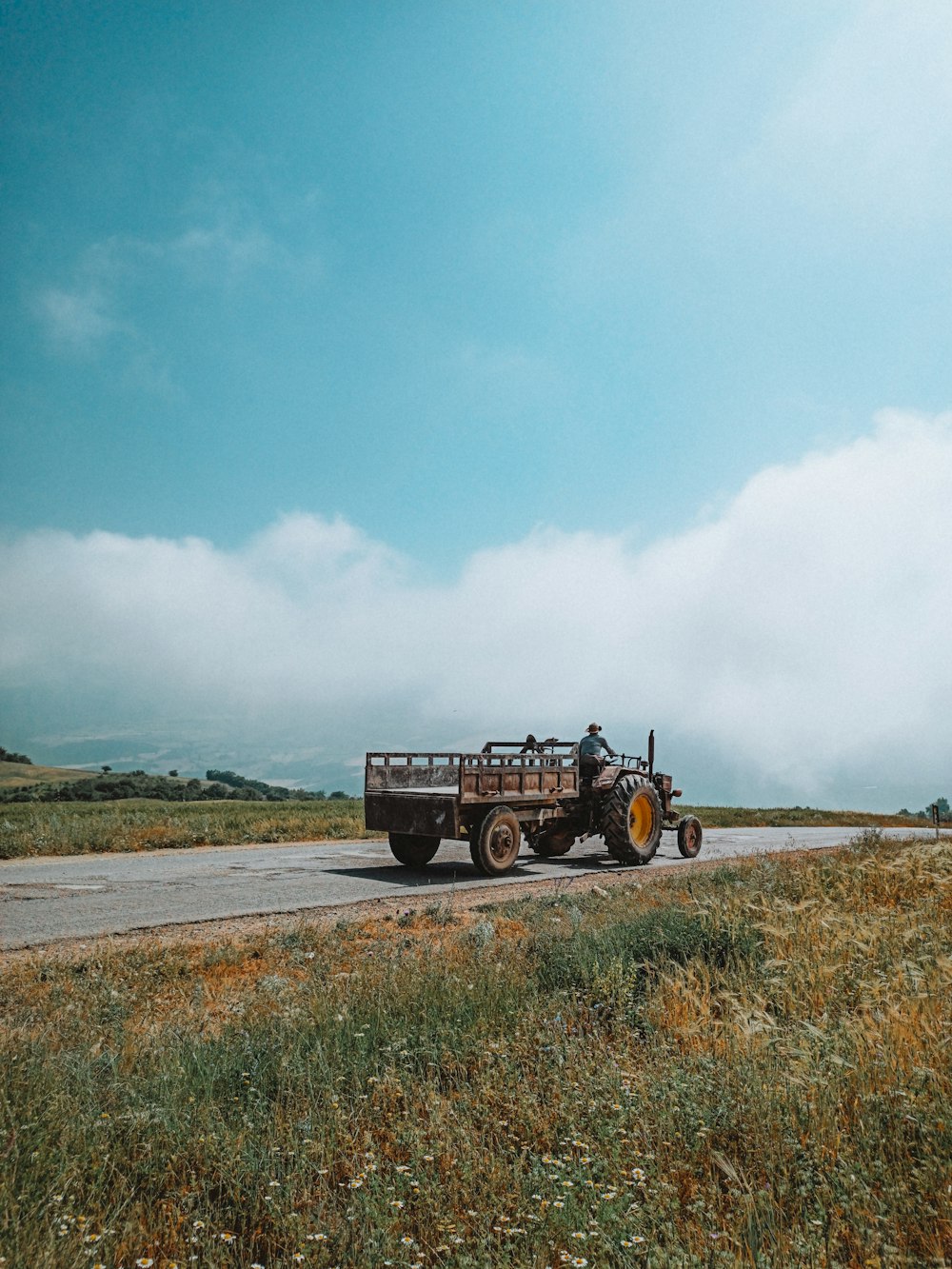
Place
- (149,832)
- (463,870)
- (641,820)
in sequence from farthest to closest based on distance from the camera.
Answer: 1. (149,832)
2. (641,820)
3. (463,870)

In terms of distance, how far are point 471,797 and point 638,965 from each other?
19.8ft

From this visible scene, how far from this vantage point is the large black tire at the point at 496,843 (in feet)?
40.1

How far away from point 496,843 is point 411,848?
5.60 feet

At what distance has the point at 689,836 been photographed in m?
16.4

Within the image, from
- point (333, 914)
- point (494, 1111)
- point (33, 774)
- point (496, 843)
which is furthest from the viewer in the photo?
point (33, 774)

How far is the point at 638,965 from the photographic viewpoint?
20.0 feet

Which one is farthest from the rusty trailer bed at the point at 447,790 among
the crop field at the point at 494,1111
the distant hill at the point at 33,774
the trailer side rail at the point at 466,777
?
the distant hill at the point at 33,774

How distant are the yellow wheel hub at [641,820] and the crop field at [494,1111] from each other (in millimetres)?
8236

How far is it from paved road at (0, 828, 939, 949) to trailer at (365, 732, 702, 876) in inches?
17.7

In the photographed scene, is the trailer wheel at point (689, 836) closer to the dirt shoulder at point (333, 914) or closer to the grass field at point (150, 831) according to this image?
the dirt shoulder at point (333, 914)

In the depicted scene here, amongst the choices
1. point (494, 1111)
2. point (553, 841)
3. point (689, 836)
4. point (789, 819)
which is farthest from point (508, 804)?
point (789, 819)

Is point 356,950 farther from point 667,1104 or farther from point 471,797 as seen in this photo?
point 471,797

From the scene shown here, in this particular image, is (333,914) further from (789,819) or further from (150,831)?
(789,819)

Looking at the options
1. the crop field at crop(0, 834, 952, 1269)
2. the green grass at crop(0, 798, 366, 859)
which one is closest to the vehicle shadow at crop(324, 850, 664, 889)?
the crop field at crop(0, 834, 952, 1269)
